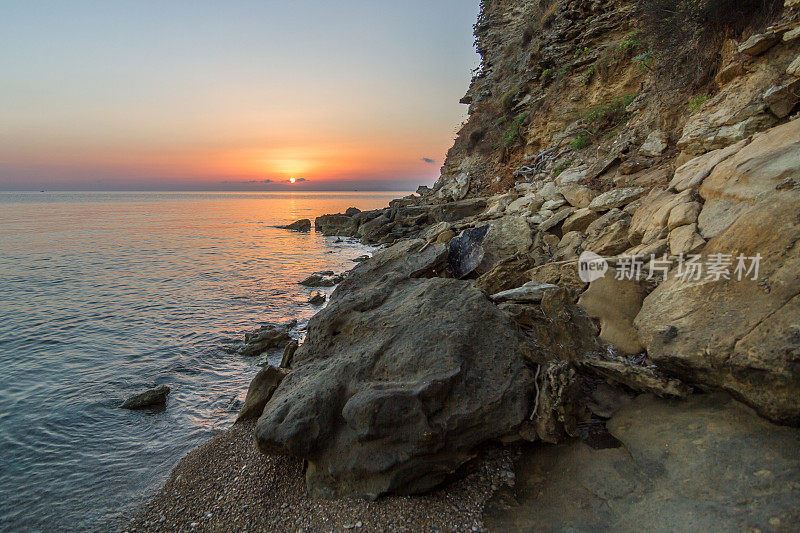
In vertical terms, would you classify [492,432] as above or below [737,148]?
below

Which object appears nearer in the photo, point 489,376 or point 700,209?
point 489,376

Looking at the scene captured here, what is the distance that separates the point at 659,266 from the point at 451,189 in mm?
23360

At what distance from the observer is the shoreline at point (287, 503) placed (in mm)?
4082

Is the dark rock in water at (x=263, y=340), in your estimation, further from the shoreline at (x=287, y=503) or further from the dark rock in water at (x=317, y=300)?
the shoreline at (x=287, y=503)

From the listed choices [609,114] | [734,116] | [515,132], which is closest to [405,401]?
[734,116]

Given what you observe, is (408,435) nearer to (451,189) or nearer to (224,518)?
(224,518)

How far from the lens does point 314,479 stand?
183 inches

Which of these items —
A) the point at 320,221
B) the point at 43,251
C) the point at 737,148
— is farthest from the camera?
the point at 320,221

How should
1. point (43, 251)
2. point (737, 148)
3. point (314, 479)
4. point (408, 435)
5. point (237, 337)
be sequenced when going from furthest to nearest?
point (43, 251), point (237, 337), point (737, 148), point (314, 479), point (408, 435)

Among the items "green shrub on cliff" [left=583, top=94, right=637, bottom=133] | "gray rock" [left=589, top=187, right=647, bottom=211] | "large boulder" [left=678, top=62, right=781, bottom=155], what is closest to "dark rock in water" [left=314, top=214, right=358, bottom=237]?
"green shrub on cliff" [left=583, top=94, right=637, bottom=133]

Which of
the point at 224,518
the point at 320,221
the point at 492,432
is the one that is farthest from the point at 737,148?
the point at 320,221

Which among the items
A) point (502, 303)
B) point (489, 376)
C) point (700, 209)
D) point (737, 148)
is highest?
point (737, 148)

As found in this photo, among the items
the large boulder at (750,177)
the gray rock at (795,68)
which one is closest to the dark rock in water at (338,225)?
the gray rock at (795,68)

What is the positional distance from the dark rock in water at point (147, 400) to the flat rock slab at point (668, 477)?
706cm
